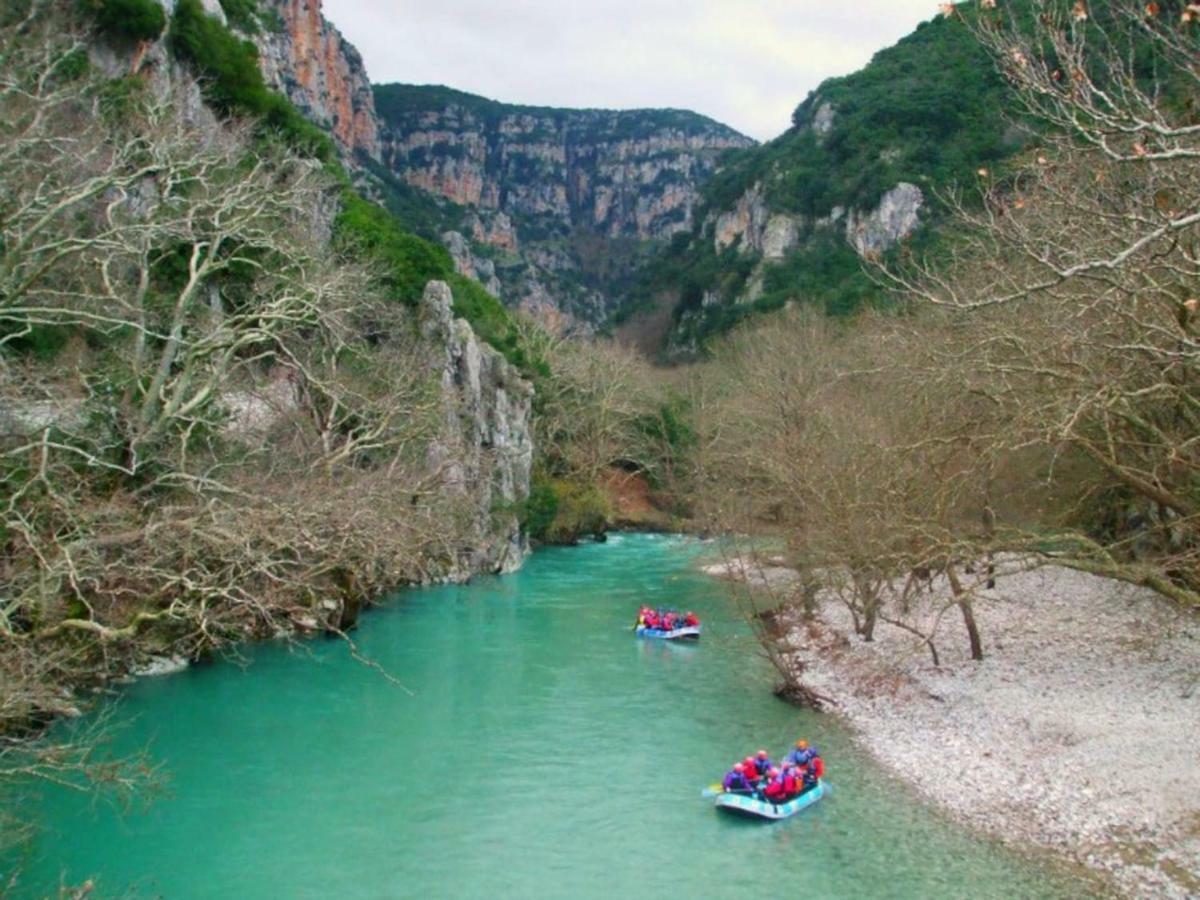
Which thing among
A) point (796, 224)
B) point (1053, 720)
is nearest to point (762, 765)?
point (1053, 720)

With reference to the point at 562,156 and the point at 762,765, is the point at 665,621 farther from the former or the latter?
the point at 562,156

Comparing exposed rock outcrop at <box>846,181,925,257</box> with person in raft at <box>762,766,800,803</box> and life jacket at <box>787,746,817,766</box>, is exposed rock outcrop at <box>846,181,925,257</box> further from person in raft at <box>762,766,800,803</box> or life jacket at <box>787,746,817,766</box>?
person in raft at <box>762,766,800,803</box>

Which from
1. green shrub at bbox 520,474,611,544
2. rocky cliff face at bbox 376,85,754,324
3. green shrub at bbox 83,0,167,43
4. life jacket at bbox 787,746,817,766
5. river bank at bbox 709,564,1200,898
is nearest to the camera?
river bank at bbox 709,564,1200,898

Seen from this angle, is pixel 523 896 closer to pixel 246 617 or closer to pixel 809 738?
pixel 809 738

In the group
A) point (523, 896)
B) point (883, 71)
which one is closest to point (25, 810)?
point (523, 896)

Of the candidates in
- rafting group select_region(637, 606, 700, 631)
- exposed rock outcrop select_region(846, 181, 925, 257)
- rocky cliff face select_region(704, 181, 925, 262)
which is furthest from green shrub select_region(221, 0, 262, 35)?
exposed rock outcrop select_region(846, 181, 925, 257)
